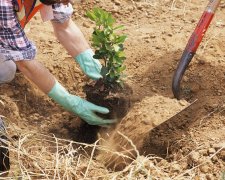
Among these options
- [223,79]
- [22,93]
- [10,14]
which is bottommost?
[22,93]

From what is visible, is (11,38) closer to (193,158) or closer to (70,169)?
(70,169)

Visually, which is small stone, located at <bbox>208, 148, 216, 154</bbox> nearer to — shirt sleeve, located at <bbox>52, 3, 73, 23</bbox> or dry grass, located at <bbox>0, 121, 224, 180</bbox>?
dry grass, located at <bbox>0, 121, 224, 180</bbox>

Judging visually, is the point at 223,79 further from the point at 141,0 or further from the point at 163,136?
the point at 141,0

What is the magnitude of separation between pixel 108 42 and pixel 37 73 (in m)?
0.43

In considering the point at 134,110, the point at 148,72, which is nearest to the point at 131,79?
the point at 148,72

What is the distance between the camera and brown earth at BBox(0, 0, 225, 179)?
242 centimetres

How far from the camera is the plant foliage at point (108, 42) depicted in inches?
101

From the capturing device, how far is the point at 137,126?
2688 millimetres

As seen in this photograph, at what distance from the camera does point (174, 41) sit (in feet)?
11.2

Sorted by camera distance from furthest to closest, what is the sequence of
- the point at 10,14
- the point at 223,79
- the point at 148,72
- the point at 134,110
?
the point at 148,72 < the point at 223,79 < the point at 134,110 < the point at 10,14

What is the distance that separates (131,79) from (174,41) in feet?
1.64

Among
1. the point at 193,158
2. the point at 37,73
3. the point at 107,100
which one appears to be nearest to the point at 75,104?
the point at 107,100

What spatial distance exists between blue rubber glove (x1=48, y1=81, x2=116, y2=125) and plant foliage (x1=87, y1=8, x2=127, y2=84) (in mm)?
192

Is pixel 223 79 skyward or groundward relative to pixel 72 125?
skyward
